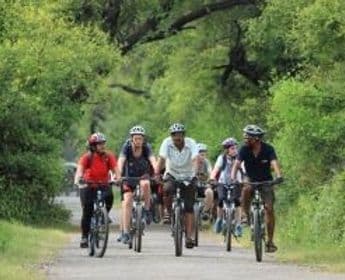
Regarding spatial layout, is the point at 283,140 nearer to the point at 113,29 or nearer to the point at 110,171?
the point at 110,171

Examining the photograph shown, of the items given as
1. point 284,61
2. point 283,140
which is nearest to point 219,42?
point 284,61

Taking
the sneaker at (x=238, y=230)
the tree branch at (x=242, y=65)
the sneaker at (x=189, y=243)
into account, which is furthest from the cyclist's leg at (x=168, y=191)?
the tree branch at (x=242, y=65)

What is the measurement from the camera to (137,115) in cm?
5428

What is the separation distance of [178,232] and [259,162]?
5.25ft

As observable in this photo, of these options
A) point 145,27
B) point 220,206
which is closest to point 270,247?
point 220,206

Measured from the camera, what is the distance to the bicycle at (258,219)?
17.4 metres

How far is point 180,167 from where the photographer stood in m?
18.7

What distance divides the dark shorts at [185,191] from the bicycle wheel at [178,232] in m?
0.36

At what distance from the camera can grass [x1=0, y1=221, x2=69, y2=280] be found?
48.7 feet

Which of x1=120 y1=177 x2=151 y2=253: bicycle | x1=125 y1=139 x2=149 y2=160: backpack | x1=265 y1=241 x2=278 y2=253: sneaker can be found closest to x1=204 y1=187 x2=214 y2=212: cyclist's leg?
x1=125 y1=139 x2=149 y2=160: backpack

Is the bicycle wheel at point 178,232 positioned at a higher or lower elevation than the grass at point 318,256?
higher

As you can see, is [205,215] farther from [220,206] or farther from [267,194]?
[267,194]

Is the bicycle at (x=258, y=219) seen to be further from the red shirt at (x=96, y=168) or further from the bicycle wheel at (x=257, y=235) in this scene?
the red shirt at (x=96, y=168)

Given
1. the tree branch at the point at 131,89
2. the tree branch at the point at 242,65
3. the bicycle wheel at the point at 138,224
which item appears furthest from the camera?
the tree branch at the point at 131,89
